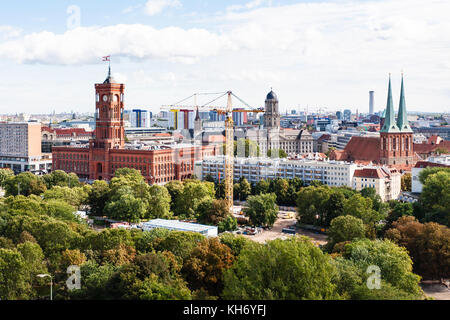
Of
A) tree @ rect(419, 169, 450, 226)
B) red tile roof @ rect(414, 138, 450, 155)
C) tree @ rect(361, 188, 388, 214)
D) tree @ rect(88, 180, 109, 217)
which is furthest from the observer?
red tile roof @ rect(414, 138, 450, 155)

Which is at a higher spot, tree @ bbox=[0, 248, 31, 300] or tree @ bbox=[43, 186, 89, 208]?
tree @ bbox=[43, 186, 89, 208]

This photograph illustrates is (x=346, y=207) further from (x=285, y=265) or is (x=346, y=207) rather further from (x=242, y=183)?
(x=285, y=265)

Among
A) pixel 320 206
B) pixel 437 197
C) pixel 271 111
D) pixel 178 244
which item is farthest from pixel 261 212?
pixel 271 111

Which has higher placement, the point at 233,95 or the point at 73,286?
the point at 233,95

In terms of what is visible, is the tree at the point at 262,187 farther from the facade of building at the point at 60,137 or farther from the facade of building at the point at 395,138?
the facade of building at the point at 60,137

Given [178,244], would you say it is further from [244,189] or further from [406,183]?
[406,183]

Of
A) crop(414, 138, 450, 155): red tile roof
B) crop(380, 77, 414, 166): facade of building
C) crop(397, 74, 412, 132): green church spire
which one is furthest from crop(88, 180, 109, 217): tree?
crop(414, 138, 450, 155): red tile roof

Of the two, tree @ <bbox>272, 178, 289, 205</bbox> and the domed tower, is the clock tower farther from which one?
the domed tower

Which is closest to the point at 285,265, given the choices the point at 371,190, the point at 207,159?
the point at 371,190
